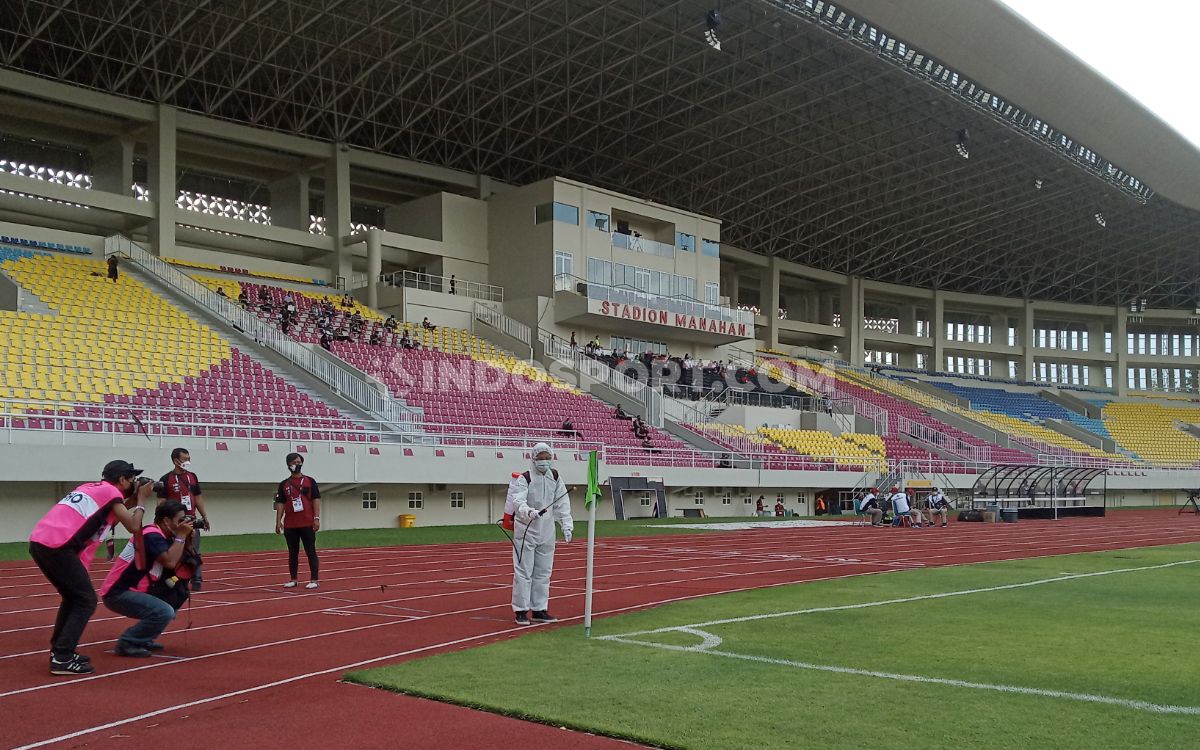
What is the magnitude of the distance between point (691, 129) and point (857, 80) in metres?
7.67

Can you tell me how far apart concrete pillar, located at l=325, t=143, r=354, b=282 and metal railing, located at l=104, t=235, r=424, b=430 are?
7.84m

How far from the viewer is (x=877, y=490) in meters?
42.2

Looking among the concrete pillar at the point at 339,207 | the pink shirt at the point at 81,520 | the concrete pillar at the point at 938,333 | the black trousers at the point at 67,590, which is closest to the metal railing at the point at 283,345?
the concrete pillar at the point at 339,207

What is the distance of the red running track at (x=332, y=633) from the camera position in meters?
6.58

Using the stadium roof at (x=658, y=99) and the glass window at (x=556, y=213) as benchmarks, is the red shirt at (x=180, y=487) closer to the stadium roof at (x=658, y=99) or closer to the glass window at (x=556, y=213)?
the stadium roof at (x=658, y=99)

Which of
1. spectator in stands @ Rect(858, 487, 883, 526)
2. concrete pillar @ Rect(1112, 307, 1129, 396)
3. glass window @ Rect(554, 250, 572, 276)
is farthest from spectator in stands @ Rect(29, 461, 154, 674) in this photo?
concrete pillar @ Rect(1112, 307, 1129, 396)

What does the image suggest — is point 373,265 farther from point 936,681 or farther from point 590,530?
point 936,681

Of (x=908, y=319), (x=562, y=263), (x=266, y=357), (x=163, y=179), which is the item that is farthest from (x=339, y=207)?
(x=908, y=319)

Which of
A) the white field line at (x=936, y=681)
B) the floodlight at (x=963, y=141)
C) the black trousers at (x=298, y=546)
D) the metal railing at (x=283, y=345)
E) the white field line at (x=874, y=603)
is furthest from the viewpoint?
the floodlight at (x=963, y=141)

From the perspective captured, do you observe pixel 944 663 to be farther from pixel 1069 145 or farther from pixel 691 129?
pixel 1069 145

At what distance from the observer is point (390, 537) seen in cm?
2528

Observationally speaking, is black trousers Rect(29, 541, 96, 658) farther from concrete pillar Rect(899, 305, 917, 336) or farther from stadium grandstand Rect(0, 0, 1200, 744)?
concrete pillar Rect(899, 305, 917, 336)

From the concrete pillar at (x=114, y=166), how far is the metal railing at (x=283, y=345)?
2723mm

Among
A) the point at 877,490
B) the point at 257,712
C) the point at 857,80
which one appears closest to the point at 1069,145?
the point at 857,80
